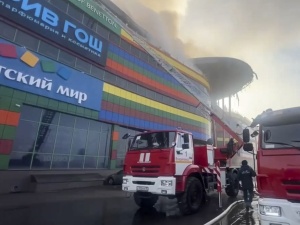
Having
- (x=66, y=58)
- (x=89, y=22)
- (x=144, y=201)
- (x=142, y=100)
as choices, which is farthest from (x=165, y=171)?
(x=89, y=22)

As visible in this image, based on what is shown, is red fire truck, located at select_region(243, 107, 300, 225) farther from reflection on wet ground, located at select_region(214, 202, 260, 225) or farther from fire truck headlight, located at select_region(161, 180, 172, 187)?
fire truck headlight, located at select_region(161, 180, 172, 187)

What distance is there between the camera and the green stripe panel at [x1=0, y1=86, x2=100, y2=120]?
1310 cm

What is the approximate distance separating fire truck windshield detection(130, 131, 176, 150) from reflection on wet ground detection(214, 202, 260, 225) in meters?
2.97

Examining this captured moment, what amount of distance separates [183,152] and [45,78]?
40.8 ft

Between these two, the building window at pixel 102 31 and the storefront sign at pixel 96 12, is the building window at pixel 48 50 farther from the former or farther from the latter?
the building window at pixel 102 31

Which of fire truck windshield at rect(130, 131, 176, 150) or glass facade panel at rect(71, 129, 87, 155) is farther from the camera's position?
glass facade panel at rect(71, 129, 87, 155)

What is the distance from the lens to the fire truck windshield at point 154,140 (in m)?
7.45

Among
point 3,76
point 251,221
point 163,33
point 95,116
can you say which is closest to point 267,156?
point 251,221

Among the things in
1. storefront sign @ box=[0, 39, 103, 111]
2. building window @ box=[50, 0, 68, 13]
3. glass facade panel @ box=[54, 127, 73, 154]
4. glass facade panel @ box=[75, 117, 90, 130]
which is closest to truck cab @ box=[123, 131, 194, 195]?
glass facade panel @ box=[54, 127, 73, 154]

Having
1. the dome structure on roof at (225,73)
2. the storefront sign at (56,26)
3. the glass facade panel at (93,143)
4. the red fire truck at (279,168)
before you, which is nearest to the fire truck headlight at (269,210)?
the red fire truck at (279,168)

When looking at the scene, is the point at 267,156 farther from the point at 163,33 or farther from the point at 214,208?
the point at 163,33

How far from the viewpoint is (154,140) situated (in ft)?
25.3

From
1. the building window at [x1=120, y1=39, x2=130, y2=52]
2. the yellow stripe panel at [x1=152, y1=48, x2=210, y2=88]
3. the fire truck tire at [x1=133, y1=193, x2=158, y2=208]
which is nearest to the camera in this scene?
the fire truck tire at [x1=133, y1=193, x2=158, y2=208]

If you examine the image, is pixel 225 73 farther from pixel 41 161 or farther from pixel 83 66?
pixel 41 161
